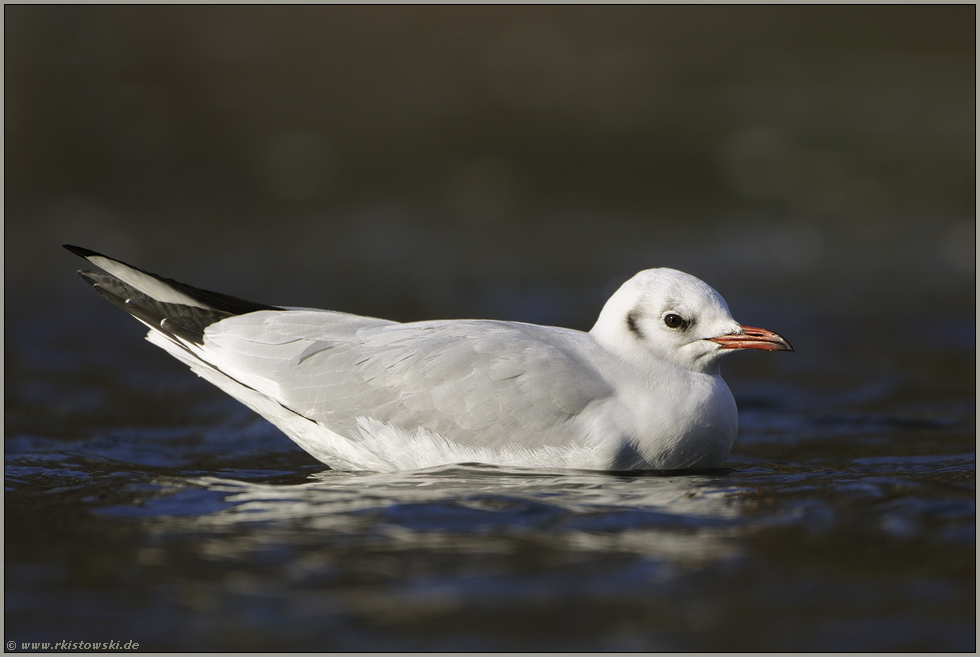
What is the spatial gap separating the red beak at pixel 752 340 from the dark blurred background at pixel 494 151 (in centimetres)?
653

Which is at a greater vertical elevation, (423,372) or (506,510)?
(423,372)

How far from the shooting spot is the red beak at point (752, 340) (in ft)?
20.0

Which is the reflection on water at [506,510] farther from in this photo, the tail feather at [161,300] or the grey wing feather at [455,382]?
the tail feather at [161,300]

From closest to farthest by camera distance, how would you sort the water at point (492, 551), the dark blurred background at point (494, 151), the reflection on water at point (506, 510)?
the water at point (492, 551)
the reflection on water at point (506, 510)
the dark blurred background at point (494, 151)

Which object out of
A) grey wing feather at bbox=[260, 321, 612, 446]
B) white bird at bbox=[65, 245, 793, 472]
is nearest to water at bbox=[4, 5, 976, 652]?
white bird at bbox=[65, 245, 793, 472]

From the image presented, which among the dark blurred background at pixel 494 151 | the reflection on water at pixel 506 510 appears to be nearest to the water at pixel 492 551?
the reflection on water at pixel 506 510

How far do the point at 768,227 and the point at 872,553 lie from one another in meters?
12.4

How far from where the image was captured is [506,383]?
20.4 feet

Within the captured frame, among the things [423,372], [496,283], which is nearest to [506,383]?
[423,372]

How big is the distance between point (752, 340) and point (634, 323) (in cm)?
70

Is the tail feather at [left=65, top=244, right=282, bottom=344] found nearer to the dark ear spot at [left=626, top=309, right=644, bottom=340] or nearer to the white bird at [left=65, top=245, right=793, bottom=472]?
the white bird at [left=65, top=245, right=793, bottom=472]

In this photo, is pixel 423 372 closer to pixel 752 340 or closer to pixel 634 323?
pixel 634 323

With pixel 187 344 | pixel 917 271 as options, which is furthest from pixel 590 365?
pixel 917 271

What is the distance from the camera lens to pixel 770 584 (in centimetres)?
454
